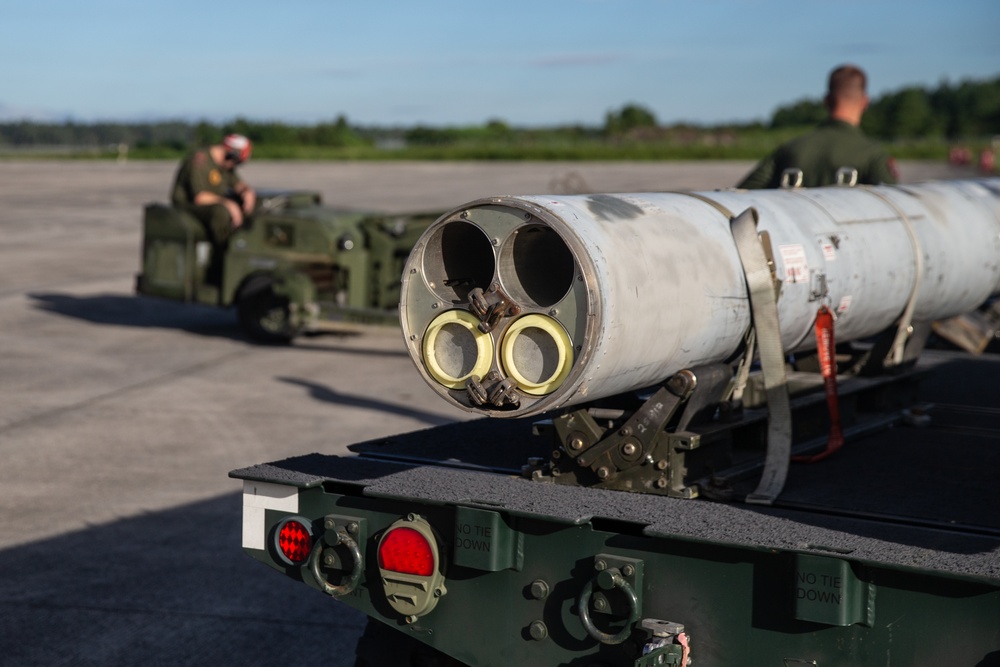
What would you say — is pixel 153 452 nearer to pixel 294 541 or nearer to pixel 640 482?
pixel 294 541

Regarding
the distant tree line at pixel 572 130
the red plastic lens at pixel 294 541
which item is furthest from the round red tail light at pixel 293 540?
the distant tree line at pixel 572 130

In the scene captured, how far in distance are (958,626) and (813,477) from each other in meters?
1.24

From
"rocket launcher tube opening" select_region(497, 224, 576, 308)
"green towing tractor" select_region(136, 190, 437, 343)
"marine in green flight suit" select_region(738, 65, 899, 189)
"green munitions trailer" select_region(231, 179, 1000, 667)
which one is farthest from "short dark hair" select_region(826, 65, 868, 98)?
"green towing tractor" select_region(136, 190, 437, 343)

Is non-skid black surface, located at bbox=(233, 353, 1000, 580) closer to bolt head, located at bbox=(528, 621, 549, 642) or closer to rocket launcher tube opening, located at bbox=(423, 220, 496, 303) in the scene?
bolt head, located at bbox=(528, 621, 549, 642)

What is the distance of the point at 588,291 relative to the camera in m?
3.47

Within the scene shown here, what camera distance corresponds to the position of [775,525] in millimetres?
3406

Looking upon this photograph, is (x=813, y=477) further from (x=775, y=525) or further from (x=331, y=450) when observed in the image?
(x=331, y=450)

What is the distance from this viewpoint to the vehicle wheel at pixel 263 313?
13.1 meters

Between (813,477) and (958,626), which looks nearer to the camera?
(958,626)

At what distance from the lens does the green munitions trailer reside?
3.17 meters

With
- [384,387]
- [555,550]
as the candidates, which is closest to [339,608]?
[555,550]

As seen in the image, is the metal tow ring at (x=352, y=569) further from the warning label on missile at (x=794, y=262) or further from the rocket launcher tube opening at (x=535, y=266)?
the warning label on missile at (x=794, y=262)

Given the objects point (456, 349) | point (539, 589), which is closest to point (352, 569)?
point (539, 589)

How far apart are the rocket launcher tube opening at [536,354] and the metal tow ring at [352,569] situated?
25.9 inches
